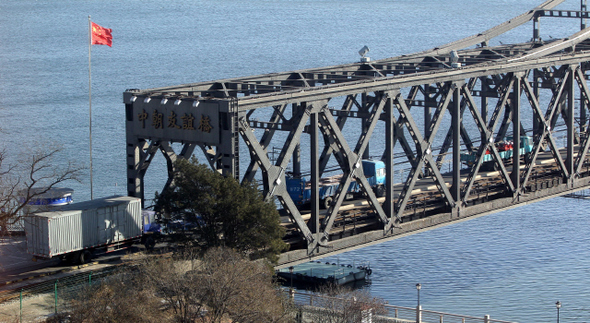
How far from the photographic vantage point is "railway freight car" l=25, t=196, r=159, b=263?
121ft

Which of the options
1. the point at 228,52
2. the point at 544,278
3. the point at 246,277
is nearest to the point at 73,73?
the point at 228,52

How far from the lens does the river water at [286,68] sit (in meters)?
62.9

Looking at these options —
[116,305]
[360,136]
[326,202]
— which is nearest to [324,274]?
[360,136]

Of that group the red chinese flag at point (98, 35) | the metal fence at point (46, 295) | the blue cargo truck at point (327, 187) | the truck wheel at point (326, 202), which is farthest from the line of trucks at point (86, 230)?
the red chinese flag at point (98, 35)

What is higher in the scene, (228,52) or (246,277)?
(228,52)

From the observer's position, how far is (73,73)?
145250 mm

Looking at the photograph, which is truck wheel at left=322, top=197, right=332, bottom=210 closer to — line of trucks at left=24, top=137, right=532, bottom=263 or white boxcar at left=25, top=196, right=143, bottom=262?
line of trucks at left=24, top=137, right=532, bottom=263

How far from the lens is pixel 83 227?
38125 millimetres

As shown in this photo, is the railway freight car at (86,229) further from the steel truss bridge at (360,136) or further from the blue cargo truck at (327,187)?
the blue cargo truck at (327,187)

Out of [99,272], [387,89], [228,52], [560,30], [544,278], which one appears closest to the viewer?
[99,272]

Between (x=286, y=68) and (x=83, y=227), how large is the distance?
350 feet

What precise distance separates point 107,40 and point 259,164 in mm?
25842

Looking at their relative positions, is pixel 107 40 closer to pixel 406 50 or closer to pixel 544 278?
pixel 544 278

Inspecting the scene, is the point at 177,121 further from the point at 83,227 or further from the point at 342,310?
the point at 342,310
